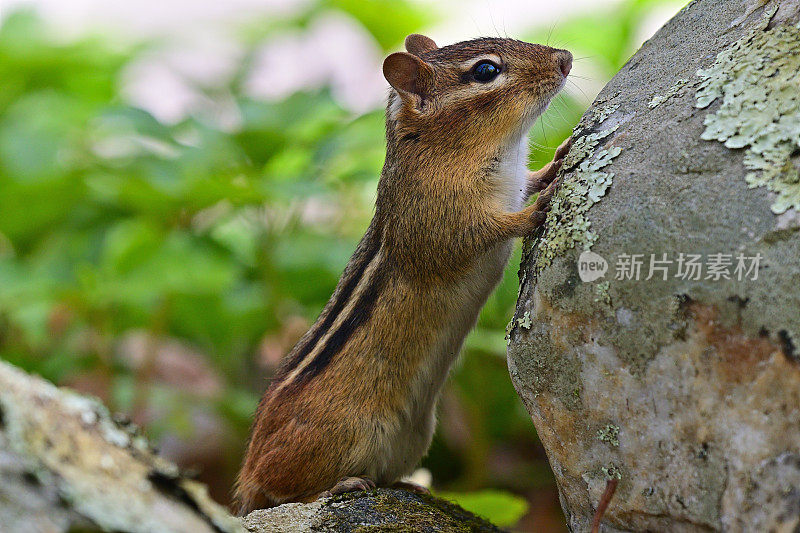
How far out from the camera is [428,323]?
271cm

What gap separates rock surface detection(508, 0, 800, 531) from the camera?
170 cm

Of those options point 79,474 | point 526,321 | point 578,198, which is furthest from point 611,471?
point 79,474

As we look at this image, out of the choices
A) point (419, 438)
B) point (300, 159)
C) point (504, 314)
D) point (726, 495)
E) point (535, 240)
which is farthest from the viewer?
point (300, 159)

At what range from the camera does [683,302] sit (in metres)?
1.82

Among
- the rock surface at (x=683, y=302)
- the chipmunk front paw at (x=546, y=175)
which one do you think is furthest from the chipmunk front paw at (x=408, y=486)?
the chipmunk front paw at (x=546, y=175)

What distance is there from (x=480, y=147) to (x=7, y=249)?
12.0 ft

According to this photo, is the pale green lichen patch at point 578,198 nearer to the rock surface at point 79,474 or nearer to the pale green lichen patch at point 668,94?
the pale green lichen patch at point 668,94

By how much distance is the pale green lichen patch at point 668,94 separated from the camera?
215 centimetres

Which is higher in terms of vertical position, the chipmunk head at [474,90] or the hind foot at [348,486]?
the chipmunk head at [474,90]

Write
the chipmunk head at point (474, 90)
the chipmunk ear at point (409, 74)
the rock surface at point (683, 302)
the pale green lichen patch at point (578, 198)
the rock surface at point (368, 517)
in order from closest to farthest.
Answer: the rock surface at point (683, 302) < the pale green lichen patch at point (578, 198) < the rock surface at point (368, 517) < the chipmunk head at point (474, 90) < the chipmunk ear at point (409, 74)

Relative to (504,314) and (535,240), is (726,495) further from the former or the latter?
(504,314)

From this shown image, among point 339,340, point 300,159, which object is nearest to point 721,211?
point 339,340

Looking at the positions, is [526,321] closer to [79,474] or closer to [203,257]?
[79,474]

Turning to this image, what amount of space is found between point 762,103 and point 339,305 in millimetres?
1485
